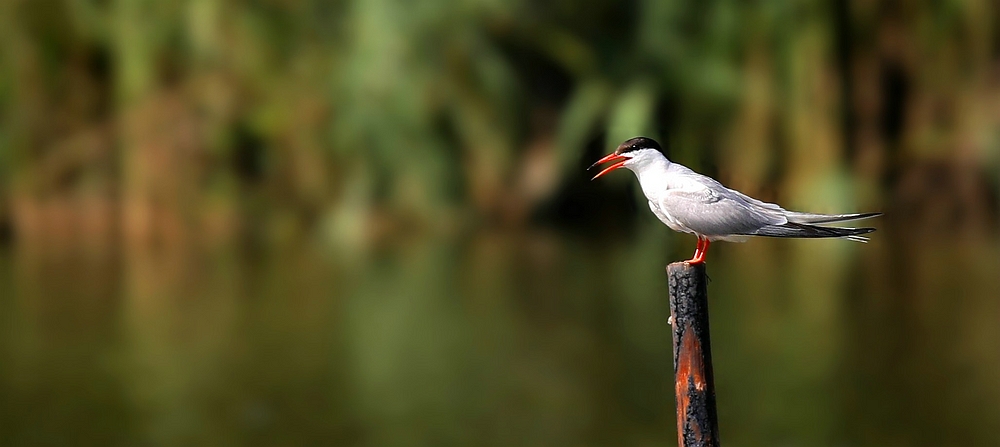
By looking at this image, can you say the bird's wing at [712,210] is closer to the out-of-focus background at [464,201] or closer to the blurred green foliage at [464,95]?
the out-of-focus background at [464,201]

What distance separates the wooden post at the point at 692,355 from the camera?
300 cm

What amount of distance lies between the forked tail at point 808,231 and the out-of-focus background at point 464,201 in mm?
5557

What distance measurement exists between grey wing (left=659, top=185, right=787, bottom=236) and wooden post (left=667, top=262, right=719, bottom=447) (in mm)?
109

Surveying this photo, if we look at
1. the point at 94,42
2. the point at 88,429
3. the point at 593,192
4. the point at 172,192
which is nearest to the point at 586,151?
the point at 593,192

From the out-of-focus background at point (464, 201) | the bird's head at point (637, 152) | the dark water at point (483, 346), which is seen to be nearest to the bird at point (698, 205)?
the bird's head at point (637, 152)

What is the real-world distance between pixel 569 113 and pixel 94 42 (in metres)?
4.03

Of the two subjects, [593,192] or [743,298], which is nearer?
[743,298]

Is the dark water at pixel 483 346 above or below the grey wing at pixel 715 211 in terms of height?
below

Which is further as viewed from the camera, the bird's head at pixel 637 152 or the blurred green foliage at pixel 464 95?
the blurred green foliage at pixel 464 95

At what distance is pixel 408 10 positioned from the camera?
438 inches

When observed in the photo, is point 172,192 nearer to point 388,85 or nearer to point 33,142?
point 33,142

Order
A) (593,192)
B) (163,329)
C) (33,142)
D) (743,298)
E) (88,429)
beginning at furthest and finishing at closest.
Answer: (593,192) < (33,142) < (743,298) < (163,329) < (88,429)

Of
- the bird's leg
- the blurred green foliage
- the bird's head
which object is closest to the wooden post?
the bird's leg

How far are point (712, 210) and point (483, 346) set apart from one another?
24.1 feet
